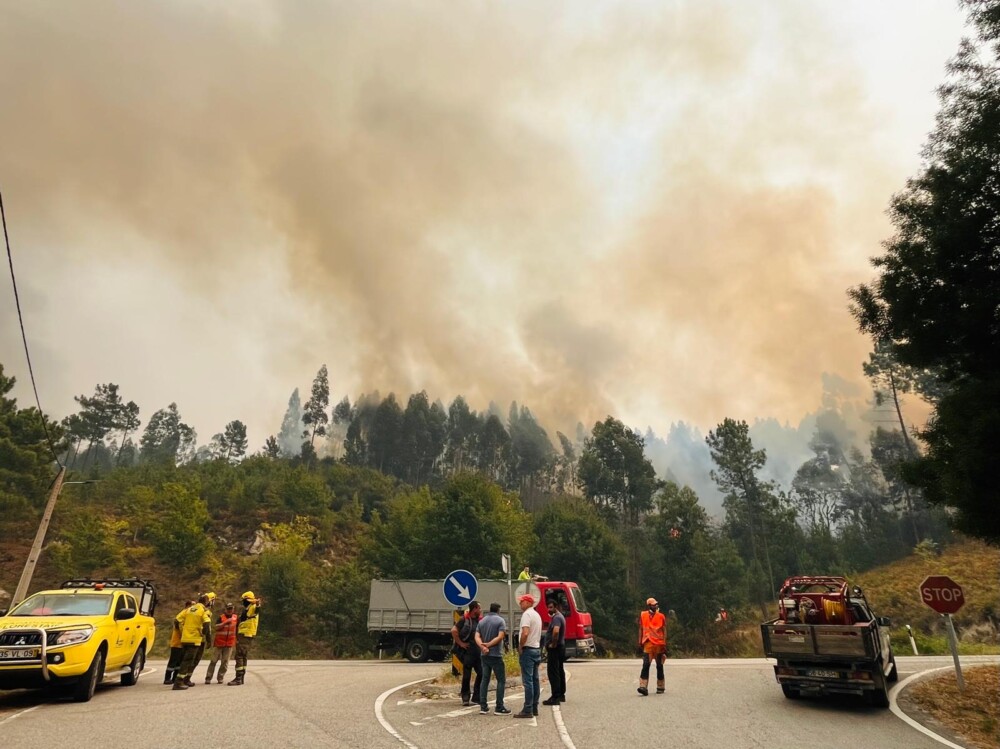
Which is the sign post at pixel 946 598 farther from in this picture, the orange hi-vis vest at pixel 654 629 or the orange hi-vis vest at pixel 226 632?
the orange hi-vis vest at pixel 226 632

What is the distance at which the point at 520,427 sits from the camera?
15012 cm

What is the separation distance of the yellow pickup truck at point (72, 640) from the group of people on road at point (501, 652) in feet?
20.8

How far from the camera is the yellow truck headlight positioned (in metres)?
9.27

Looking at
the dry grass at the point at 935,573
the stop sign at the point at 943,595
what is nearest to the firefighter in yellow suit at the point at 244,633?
the stop sign at the point at 943,595

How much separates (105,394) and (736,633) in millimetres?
103311

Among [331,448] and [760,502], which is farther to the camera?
[331,448]

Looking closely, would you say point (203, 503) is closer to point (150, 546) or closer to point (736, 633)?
point (150, 546)

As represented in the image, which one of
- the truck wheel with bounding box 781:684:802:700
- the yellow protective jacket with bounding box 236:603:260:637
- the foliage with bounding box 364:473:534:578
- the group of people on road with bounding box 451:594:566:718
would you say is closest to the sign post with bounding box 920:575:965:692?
the truck wheel with bounding box 781:684:802:700

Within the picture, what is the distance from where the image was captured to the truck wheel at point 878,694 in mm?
9852

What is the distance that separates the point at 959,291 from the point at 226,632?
17969mm

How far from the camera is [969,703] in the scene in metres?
Answer: 10.8

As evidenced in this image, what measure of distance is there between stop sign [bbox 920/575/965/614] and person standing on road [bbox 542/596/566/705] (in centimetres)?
825

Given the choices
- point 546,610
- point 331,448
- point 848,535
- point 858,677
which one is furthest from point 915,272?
point 331,448

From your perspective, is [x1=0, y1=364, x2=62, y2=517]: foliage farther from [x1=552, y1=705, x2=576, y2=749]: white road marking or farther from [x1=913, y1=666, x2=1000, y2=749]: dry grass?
[x1=913, y1=666, x2=1000, y2=749]: dry grass
